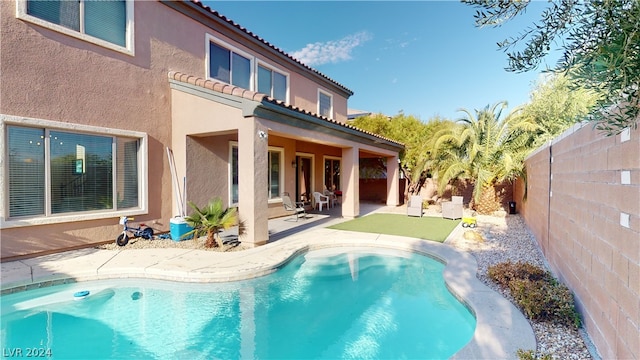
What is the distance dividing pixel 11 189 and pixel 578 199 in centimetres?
1376

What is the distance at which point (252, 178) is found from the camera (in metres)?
9.82

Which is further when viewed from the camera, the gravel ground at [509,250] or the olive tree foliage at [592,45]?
the gravel ground at [509,250]

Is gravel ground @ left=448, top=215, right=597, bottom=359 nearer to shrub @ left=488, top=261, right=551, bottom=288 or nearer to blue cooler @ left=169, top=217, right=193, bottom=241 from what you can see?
shrub @ left=488, top=261, right=551, bottom=288

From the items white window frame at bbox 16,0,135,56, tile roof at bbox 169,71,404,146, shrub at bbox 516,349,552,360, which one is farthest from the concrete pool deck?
white window frame at bbox 16,0,135,56

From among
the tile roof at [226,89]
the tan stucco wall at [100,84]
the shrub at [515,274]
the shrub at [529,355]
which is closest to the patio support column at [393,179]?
the tile roof at [226,89]

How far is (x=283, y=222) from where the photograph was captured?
15.0 m

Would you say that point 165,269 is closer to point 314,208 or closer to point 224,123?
point 224,123

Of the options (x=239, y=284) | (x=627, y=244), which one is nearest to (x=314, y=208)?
(x=239, y=284)

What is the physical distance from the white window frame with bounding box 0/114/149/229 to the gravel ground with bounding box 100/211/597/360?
1.14 m

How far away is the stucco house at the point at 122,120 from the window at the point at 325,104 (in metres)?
7.06

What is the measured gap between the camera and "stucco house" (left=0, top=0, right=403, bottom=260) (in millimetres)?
8195

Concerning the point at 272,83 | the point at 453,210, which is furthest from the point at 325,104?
the point at 453,210

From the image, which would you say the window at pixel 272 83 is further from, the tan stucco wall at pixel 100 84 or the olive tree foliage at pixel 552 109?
the olive tree foliage at pixel 552 109

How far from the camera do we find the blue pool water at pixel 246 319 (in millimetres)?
5160
